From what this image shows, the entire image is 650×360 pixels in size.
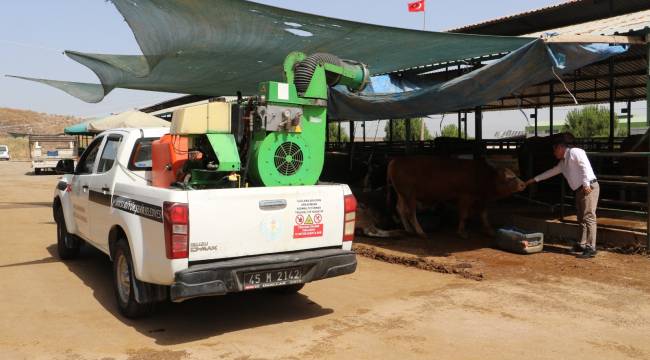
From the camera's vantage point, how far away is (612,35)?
293 inches

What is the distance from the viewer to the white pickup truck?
425 centimetres

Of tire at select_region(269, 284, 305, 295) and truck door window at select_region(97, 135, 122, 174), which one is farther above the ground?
truck door window at select_region(97, 135, 122, 174)

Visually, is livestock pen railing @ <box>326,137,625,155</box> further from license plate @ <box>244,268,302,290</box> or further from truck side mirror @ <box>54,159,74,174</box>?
license plate @ <box>244,268,302,290</box>

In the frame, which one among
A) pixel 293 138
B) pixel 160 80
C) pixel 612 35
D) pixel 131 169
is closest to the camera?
pixel 293 138

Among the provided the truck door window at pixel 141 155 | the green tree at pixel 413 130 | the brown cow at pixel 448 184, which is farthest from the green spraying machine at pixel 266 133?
the green tree at pixel 413 130

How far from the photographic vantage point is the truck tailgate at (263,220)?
433 centimetres

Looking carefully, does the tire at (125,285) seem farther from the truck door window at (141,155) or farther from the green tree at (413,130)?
the green tree at (413,130)

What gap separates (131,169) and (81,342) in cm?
189

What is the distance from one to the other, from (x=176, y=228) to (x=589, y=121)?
42.7 meters

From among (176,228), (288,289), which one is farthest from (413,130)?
(176,228)

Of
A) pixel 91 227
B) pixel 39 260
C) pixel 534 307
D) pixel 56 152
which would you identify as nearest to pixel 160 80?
pixel 39 260

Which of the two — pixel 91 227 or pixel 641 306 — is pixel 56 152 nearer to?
pixel 91 227

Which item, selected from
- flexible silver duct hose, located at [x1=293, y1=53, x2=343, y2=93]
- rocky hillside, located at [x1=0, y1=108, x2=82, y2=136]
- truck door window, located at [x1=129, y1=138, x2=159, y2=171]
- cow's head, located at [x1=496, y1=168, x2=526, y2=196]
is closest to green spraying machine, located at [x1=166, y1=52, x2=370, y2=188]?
flexible silver duct hose, located at [x1=293, y1=53, x2=343, y2=93]

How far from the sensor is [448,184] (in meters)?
9.44
